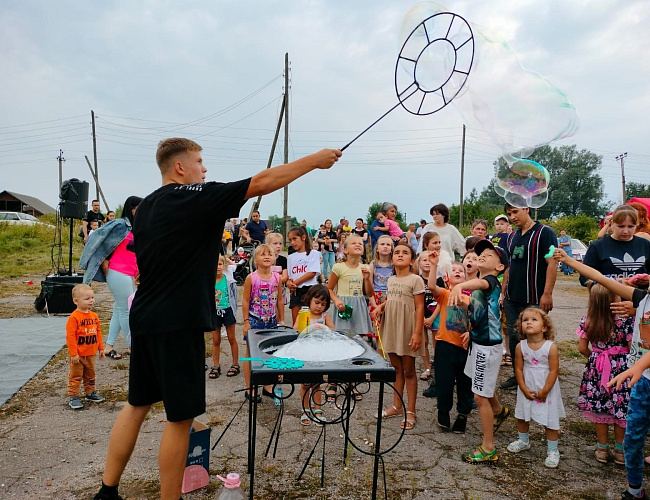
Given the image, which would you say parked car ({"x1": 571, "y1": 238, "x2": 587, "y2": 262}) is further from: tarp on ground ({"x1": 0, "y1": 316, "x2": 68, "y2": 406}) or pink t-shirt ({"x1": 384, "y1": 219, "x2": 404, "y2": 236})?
tarp on ground ({"x1": 0, "y1": 316, "x2": 68, "y2": 406})

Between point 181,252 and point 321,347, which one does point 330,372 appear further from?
point 181,252

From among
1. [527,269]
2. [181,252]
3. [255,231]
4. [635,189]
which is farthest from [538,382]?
[635,189]

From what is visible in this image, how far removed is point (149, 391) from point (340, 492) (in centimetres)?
128

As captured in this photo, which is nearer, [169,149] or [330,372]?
[330,372]

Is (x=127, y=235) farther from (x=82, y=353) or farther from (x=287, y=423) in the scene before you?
(x=287, y=423)

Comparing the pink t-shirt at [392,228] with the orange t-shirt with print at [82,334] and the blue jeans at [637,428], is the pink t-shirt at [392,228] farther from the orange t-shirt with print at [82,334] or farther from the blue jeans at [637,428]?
the blue jeans at [637,428]

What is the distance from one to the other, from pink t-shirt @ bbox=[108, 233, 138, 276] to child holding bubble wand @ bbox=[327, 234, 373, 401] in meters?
2.54

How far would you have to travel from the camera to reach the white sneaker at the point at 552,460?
3172mm

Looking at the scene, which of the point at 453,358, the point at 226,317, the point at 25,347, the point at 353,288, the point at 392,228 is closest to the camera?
the point at 453,358

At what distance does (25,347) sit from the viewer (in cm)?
609

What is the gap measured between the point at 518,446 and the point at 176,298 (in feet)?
8.80

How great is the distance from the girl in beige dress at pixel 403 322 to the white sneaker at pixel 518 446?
30.3 inches

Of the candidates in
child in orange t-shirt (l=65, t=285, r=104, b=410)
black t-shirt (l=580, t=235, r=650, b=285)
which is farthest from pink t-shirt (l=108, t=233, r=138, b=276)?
black t-shirt (l=580, t=235, r=650, b=285)

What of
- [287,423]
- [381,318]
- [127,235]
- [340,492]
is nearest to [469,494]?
[340,492]
